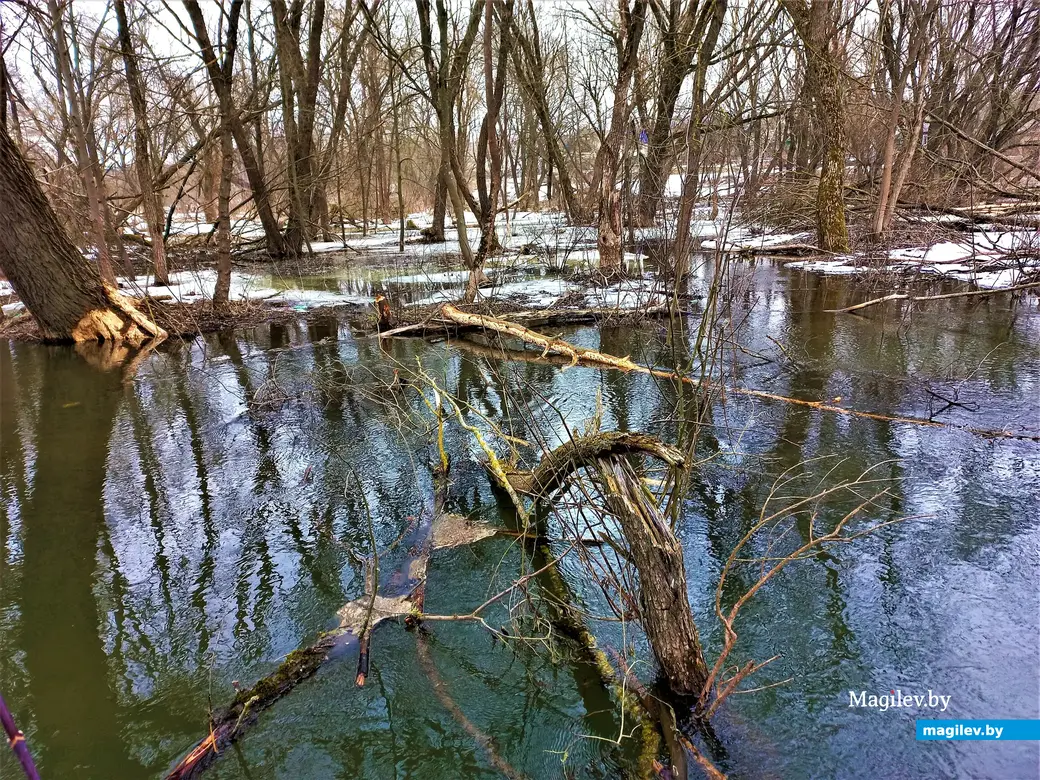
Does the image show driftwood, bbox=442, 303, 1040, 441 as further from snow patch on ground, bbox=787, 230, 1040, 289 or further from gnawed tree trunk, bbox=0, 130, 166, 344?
gnawed tree trunk, bbox=0, 130, 166, 344

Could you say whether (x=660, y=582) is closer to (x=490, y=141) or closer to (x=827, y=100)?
(x=490, y=141)

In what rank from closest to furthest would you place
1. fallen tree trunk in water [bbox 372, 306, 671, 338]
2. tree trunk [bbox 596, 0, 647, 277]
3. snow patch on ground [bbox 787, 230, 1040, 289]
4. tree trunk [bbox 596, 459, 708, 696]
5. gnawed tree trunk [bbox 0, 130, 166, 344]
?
tree trunk [bbox 596, 459, 708, 696], snow patch on ground [bbox 787, 230, 1040, 289], gnawed tree trunk [bbox 0, 130, 166, 344], fallen tree trunk in water [bbox 372, 306, 671, 338], tree trunk [bbox 596, 0, 647, 277]

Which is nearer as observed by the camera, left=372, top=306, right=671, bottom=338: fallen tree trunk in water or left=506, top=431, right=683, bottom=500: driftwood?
left=506, top=431, right=683, bottom=500: driftwood

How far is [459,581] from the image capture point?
393 centimetres

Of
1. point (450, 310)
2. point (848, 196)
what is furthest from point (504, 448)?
point (848, 196)

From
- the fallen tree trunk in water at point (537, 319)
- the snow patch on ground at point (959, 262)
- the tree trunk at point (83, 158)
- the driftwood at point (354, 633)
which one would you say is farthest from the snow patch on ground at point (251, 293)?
the snow patch on ground at point (959, 262)

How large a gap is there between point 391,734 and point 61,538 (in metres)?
3.44

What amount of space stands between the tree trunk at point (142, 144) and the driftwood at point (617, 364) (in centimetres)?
735

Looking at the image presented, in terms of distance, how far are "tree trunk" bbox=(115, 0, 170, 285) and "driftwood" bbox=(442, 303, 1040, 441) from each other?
735 centimetres

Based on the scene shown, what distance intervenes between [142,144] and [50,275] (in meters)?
3.90

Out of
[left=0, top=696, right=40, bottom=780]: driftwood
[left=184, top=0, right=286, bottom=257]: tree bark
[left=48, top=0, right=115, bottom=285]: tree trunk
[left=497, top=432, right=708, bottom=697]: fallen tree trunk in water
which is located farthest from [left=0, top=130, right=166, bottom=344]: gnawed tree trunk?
[left=0, top=696, right=40, bottom=780]: driftwood

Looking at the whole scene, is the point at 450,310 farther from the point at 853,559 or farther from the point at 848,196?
the point at 848,196

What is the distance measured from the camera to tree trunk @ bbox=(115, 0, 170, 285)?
37.4 ft

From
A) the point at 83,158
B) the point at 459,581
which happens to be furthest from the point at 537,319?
the point at 83,158
